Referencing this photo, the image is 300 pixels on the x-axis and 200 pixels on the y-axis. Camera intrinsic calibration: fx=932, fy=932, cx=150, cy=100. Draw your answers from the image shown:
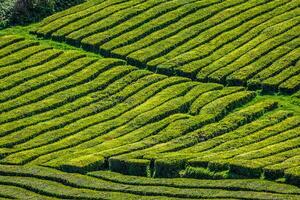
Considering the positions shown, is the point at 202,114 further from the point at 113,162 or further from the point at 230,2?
the point at 230,2

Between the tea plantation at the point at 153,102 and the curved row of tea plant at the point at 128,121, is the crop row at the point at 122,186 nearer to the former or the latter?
the tea plantation at the point at 153,102

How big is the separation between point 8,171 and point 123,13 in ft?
104

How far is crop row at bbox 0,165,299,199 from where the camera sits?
203 feet

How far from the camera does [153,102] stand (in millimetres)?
79875

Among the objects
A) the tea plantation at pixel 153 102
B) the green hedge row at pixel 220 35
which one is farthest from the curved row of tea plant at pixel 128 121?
the green hedge row at pixel 220 35

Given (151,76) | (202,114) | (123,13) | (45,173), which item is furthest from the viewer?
(123,13)

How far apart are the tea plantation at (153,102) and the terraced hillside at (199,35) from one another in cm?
12

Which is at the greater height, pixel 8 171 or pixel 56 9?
pixel 56 9

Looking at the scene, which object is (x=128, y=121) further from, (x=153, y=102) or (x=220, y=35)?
(x=220, y=35)

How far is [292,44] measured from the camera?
86.9 m

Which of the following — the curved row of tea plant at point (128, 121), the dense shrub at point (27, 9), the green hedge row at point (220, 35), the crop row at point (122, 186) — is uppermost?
the dense shrub at point (27, 9)

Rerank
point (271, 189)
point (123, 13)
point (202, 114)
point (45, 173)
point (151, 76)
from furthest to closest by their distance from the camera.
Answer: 1. point (123, 13)
2. point (151, 76)
3. point (202, 114)
4. point (45, 173)
5. point (271, 189)

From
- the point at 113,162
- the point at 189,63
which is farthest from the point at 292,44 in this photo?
the point at 113,162

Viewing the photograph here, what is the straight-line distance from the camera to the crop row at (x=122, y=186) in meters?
61.8
